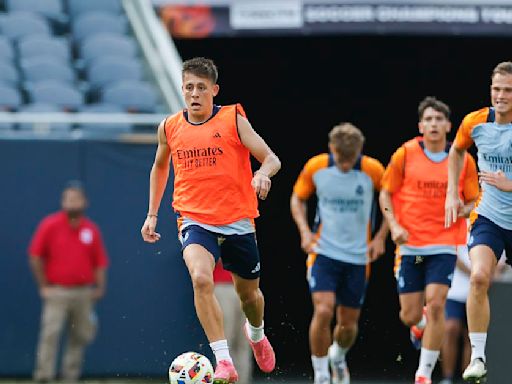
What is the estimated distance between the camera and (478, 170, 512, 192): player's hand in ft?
36.5

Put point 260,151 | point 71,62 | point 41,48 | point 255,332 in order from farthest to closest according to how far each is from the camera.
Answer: point 71,62, point 41,48, point 255,332, point 260,151

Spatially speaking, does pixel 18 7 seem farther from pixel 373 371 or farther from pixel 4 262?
pixel 373 371

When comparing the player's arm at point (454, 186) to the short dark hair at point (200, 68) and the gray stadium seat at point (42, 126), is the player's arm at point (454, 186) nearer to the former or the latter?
the short dark hair at point (200, 68)

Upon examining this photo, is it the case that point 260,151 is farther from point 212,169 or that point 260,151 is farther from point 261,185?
point 261,185

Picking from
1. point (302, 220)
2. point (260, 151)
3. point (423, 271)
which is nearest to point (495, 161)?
point (260, 151)

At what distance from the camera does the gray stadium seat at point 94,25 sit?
61.5ft

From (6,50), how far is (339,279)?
5.63 meters

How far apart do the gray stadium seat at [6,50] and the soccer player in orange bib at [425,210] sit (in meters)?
5.79

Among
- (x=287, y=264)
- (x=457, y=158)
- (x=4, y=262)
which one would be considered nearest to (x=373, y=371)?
(x=287, y=264)

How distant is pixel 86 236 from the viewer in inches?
621

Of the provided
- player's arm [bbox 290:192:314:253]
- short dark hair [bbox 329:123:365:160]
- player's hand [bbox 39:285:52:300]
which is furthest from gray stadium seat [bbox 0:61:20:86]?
short dark hair [bbox 329:123:365:160]

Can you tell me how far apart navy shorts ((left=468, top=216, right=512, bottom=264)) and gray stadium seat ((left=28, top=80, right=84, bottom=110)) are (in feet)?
22.7

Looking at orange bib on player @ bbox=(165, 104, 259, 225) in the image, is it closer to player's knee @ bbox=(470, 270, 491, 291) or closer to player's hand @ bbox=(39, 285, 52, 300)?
player's knee @ bbox=(470, 270, 491, 291)

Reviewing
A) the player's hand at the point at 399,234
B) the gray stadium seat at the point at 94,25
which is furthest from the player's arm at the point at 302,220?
the gray stadium seat at the point at 94,25
